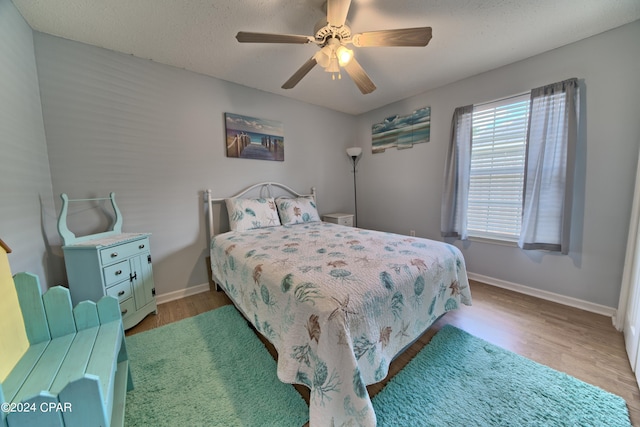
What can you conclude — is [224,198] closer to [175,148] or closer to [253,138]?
[175,148]

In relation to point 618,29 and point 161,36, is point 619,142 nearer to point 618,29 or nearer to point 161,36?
point 618,29

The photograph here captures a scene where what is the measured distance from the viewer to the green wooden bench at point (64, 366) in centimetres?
67

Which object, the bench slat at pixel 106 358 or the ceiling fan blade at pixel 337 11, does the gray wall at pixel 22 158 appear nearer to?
the bench slat at pixel 106 358

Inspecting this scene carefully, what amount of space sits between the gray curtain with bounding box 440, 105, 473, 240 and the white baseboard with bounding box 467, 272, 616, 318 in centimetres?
54

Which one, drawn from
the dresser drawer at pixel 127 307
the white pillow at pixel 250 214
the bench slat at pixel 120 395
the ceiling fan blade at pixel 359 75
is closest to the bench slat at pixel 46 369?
the bench slat at pixel 120 395

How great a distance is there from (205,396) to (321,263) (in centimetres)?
99

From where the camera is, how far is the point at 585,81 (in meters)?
1.96

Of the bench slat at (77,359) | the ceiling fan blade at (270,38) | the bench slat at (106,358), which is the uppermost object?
the ceiling fan blade at (270,38)

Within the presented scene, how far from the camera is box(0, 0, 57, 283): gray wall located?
1312mm

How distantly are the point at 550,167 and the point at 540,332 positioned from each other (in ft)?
4.93

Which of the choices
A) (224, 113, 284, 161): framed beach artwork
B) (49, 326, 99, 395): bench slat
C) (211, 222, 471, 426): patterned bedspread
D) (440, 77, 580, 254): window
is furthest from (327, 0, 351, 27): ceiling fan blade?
(49, 326, 99, 395): bench slat

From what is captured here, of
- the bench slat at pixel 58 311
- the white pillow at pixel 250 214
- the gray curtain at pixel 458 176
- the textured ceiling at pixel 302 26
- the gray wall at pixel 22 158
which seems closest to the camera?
A: the bench slat at pixel 58 311

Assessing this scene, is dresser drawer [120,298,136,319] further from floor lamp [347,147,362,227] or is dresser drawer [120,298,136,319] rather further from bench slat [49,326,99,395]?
floor lamp [347,147,362,227]

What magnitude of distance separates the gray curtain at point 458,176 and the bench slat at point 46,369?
3319mm
